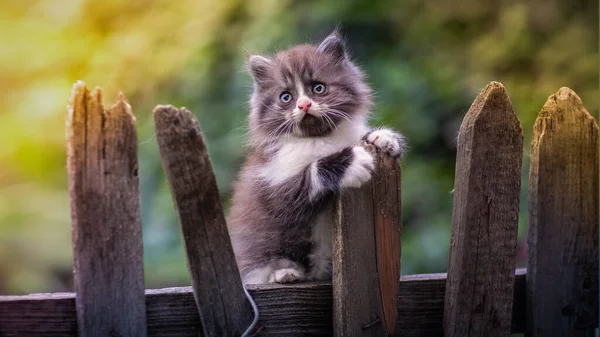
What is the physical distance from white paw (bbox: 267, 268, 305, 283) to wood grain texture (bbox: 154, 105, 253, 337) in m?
0.45

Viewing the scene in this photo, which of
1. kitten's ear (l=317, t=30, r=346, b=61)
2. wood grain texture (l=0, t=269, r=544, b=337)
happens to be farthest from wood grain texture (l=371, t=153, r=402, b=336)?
kitten's ear (l=317, t=30, r=346, b=61)

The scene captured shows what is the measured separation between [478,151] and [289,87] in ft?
3.54

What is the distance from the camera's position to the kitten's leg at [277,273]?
8.74ft

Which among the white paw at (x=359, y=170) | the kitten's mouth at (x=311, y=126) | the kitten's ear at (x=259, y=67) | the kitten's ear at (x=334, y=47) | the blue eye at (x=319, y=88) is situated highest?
the kitten's ear at (x=334, y=47)

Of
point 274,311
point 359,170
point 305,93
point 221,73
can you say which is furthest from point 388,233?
point 221,73

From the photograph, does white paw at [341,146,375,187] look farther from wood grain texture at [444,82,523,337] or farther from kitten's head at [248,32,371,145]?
kitten's head at [248,32,371,145]

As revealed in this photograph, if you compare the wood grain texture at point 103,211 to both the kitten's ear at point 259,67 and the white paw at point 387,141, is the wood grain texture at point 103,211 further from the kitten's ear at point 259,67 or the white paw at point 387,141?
the kitten's ear at point 259,67

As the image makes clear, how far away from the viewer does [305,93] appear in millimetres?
3139

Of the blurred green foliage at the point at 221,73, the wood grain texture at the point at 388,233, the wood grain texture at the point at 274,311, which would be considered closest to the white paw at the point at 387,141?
→ the wood grain texture at the point at 388,233

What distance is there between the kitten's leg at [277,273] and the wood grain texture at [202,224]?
0.47m

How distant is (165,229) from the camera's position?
4.33 meters

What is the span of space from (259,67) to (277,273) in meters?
1.00

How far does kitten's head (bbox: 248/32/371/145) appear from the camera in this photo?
3043 mm

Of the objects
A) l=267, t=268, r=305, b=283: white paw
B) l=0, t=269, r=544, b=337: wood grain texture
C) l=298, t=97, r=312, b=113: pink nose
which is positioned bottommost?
l=0, t=269, r=544, b=337: wood grain texture
